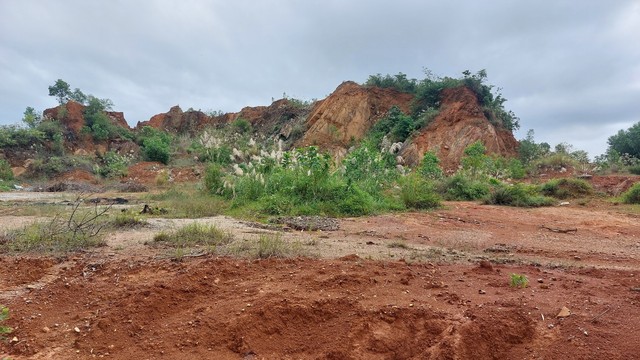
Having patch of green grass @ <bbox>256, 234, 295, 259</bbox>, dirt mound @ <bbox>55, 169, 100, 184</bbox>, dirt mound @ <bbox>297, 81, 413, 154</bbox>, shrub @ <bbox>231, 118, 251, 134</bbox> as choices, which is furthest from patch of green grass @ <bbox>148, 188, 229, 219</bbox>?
shrub @ <bbox>231, 118, 251, 134</bbox>

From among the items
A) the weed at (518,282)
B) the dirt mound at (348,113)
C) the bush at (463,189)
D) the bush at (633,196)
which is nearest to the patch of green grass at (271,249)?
the weed at (518,282)

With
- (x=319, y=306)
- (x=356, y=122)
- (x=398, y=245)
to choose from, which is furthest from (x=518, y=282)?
(x=356, y=122)

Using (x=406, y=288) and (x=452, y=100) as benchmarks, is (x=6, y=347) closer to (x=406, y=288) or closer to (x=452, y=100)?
(x=406, y=288)

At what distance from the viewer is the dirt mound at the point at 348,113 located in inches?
1058

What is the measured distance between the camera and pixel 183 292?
12.4 ft

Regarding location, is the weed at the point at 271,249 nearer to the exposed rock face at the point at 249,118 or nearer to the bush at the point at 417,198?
the bush at the point at 417,198

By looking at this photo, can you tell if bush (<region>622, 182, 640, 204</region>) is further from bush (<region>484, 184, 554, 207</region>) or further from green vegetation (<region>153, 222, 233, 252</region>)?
green vegetation (<region>153, 222, 233, 252</region>)

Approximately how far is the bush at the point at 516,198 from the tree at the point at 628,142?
45.5ft

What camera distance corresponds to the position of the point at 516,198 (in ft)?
39.4

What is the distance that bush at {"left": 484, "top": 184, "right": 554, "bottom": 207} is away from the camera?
11883 millimetres

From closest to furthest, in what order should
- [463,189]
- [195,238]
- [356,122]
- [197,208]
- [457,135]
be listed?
[195,238], [197,208], [463,189], [457,135], [356,122]

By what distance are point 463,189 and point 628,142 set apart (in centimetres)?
1462

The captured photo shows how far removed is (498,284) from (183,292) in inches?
107

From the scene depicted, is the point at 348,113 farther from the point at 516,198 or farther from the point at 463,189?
the point at 516,198
